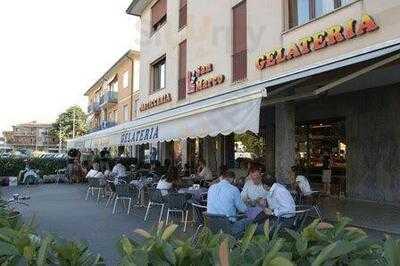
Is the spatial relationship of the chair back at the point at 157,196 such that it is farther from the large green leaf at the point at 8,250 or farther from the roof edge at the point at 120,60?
the roof edge at the point at 120,60

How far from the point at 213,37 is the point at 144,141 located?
6738 mm

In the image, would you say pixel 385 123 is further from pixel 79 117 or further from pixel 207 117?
pixel 79 117

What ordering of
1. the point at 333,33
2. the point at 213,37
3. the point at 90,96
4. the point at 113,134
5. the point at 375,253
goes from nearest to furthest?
1. the point at 375,253
2. the point at 333,33
3. the point at 113,134
4. the point at 213,37
5. the point at 90,96

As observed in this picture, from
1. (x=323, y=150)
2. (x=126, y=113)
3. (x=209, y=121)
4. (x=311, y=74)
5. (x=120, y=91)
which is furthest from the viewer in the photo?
(x=120, y=91)

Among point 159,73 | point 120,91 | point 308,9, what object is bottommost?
point 308,9

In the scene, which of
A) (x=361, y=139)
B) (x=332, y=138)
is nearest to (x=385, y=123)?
(x=361, y=139)

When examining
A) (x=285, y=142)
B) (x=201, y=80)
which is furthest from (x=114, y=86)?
(x=285, y=142)

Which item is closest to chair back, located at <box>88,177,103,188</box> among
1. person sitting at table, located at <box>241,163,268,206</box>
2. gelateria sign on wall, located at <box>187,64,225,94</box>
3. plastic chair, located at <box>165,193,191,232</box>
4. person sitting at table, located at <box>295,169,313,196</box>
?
gelateria sign on wall, located at <box>187,64,225,94</box>

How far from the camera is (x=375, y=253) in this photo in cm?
199

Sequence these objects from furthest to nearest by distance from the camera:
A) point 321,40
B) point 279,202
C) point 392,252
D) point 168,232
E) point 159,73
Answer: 1. point 159,73
2. point 321,40
3. point 279,202
4. point 168,232
5. point 392,252

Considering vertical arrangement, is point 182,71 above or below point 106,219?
above

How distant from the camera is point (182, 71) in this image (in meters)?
21.0

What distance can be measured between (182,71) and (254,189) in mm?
12631

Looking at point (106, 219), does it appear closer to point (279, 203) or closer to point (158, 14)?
point (279, 203)
